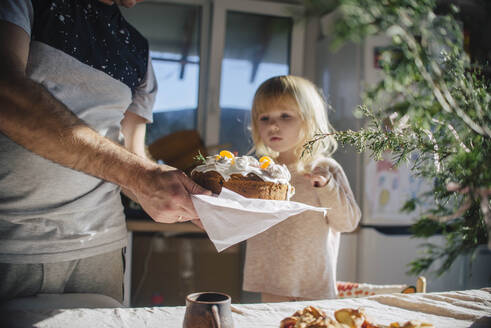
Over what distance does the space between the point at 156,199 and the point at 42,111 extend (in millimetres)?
280

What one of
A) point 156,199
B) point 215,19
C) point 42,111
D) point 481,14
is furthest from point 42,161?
point 481,14

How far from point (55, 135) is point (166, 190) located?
9.5 inches

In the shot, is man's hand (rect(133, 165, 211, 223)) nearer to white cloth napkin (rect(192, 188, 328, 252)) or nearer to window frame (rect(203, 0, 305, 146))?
white cloth napkin (rect(192, 188, 328, 252))

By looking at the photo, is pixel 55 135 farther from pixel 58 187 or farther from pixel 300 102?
pixel 300 102

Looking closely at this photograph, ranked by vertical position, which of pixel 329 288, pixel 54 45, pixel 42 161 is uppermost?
pixel 54 45

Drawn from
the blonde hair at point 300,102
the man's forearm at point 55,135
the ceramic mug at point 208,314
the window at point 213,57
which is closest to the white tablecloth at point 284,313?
the ceramic mug at point 208,314

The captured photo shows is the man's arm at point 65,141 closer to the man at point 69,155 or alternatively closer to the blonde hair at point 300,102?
the man at point 69,155

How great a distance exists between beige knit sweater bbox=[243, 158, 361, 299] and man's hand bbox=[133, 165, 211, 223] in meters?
0.60

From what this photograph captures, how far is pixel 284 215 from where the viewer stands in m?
0.87

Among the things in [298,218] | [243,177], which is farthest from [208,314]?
[298,218]

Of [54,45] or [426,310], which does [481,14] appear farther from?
[54,45]

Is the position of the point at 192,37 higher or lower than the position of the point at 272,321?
higher

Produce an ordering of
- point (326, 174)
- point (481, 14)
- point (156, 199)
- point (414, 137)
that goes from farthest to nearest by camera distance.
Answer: point (481, 14)
point (326, 174)
point (156, 199)
point (414, 137)

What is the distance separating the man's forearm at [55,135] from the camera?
2.47 feet
